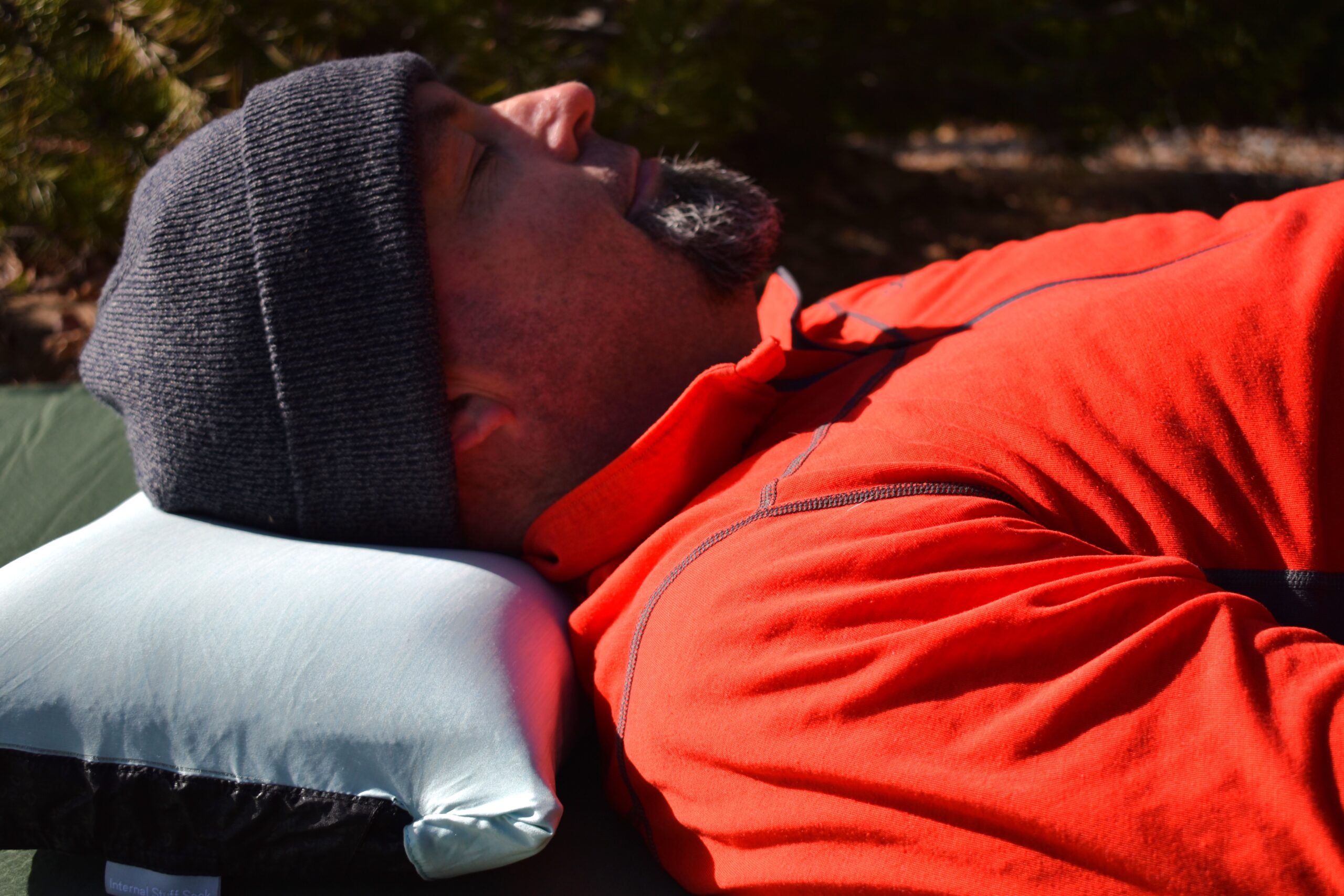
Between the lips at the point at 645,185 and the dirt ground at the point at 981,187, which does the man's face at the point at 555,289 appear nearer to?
the lips at the point at 645,185

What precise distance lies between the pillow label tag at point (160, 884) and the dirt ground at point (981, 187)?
257cm

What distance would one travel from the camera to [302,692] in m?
1.11

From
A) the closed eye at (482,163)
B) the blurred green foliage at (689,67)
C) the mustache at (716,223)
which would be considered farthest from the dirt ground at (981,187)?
the closed eye at (482,163)

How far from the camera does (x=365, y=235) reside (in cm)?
121

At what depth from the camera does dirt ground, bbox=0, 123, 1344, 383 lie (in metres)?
3.83

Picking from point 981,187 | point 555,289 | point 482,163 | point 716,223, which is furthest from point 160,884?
point 981,187

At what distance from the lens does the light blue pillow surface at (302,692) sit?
1.06 m

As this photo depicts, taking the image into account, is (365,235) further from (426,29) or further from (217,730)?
(426,29)

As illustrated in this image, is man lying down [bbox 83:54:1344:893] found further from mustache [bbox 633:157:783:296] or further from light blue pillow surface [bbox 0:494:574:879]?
light blue pillow surface [bbox 0:494:574:879]

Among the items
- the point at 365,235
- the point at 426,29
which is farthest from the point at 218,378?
the point at 426,29

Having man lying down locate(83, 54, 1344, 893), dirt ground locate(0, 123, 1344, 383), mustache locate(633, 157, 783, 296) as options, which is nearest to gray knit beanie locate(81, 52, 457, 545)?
man lying down locate(83, 54, 1344, 893)

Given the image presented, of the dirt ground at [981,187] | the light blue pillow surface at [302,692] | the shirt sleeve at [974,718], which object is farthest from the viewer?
the dirt ground at [981,187]

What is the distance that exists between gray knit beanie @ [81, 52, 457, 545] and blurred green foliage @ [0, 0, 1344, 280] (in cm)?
104

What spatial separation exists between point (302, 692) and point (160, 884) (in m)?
0.28
